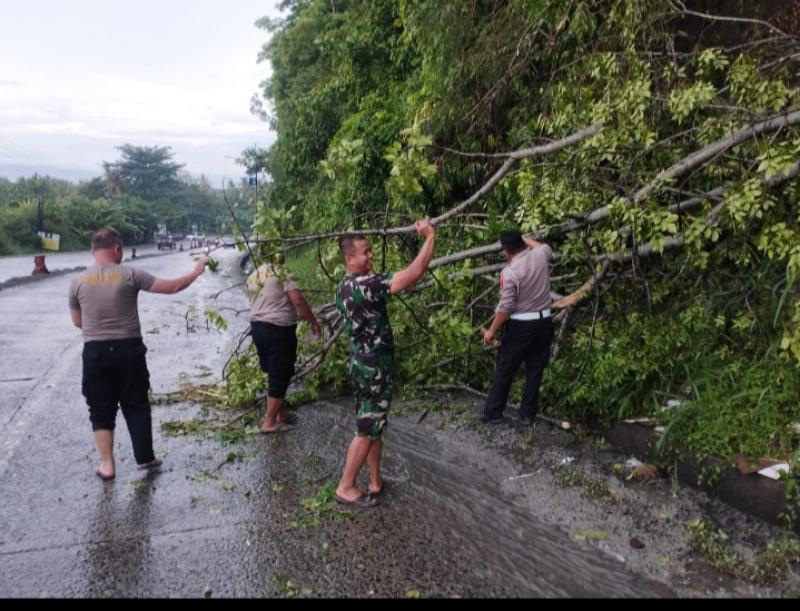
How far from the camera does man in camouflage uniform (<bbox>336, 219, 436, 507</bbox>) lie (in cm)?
413

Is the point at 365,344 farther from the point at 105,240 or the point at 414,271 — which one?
the point at 105,240

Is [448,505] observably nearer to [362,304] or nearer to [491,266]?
[362,304]

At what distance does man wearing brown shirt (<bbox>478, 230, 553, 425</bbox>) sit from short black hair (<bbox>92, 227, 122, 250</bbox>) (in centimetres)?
285

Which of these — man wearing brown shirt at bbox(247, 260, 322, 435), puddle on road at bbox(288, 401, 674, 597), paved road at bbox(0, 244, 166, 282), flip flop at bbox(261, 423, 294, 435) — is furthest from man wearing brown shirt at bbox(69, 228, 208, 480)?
paved road at bbox(0, 244, 166, 282)

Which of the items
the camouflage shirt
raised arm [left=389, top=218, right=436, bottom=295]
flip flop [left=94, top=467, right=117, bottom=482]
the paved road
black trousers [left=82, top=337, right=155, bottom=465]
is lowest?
the paved road

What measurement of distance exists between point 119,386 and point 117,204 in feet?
246

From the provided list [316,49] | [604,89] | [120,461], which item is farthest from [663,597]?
[316,49]

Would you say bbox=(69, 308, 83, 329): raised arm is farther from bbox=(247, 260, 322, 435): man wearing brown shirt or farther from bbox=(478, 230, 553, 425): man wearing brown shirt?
bbox=(478, 230, 553, 425): man wearing brown shirt

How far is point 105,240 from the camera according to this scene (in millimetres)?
4875

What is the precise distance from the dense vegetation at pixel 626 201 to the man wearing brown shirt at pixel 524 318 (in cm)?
28

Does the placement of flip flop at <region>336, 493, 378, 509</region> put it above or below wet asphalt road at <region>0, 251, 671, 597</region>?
above

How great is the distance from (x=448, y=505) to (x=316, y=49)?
19.0 m

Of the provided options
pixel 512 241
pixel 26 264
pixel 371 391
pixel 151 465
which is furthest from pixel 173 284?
pixel 26 264

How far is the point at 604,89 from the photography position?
6051mm
